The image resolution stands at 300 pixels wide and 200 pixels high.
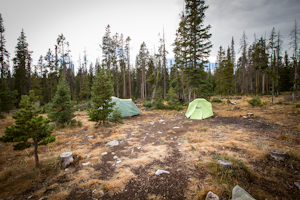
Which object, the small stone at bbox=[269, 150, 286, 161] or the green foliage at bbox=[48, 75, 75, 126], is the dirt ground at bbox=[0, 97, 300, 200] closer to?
the small stone at bbox=[269, 150, 286, 161]

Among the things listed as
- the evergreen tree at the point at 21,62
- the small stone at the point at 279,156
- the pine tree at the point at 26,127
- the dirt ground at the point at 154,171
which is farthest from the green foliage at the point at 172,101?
the evergreen tree at the point at 21,62

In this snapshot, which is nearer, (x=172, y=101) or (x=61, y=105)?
(x=61, y=105)

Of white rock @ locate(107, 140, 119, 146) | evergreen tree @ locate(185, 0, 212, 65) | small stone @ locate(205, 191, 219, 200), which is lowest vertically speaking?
white rock @ locate(107, 140, 119, 146)

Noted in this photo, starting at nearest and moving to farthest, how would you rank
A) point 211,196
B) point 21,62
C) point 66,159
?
point 211,196 → point 66,159 → point 21,62

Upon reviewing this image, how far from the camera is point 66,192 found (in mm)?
2713

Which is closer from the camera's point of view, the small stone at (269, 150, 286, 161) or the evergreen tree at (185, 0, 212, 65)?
the small stone at (269, 150, 286, 161)

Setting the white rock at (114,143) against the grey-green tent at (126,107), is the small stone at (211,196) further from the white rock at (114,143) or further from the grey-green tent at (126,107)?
the grey-green tent at (126,107)

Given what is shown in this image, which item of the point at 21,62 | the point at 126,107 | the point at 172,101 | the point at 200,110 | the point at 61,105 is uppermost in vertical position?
the point at 21,62

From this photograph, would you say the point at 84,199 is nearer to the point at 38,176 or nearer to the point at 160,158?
the point at 38,176

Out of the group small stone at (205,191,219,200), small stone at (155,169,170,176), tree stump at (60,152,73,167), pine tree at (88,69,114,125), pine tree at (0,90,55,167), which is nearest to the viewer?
small stone at (205,191,219,200)

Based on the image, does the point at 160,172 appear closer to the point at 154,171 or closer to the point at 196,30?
the point at 154,171

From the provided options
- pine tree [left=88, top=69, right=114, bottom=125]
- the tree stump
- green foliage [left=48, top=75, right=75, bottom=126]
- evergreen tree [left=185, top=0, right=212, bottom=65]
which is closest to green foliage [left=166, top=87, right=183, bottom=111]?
evergreen tree [left=185, top=0, right=212, bottom=65]

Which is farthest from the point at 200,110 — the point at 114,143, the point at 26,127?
the point at 26,127

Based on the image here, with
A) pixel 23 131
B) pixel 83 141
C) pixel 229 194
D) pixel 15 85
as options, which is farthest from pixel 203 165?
pixel 15 85
